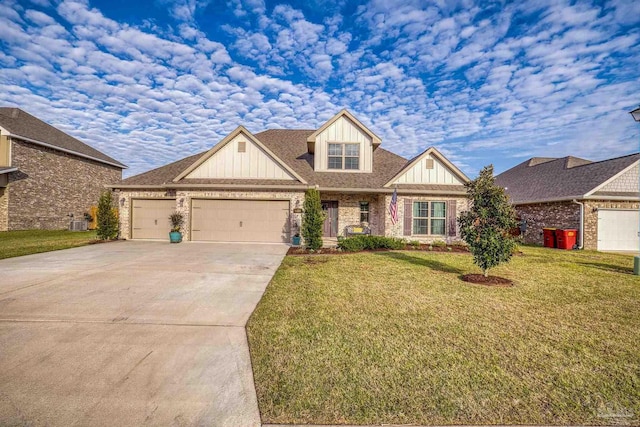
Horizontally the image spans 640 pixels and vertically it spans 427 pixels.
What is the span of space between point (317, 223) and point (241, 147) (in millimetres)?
5922

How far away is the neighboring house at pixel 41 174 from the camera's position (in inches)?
683

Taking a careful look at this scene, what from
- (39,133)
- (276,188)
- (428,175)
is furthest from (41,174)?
(428,175)

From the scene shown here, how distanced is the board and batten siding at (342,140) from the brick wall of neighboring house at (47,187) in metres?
19.1

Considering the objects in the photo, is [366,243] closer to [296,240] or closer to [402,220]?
[402,220]

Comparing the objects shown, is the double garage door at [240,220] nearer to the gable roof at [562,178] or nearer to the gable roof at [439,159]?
the gable roof at [439,159]

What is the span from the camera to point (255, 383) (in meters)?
2.79

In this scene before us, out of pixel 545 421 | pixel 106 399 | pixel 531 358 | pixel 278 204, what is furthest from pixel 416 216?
pixel 106 399

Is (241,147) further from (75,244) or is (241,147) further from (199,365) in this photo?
(199,365)

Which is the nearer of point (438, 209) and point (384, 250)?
point (384, 250)

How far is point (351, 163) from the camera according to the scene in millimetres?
15945

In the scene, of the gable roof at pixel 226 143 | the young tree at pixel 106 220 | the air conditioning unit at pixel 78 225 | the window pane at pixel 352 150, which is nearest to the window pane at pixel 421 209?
the window pane at pixel 352 150

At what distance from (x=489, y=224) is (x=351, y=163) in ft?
31.9

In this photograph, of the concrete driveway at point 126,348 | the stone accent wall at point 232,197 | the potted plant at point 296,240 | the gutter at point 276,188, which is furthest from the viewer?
the stone accent wall at point 232,197

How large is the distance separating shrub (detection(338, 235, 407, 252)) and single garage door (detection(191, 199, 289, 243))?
3436 millimetres
